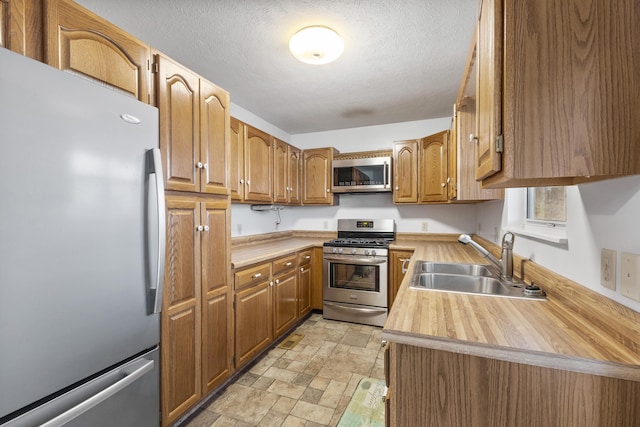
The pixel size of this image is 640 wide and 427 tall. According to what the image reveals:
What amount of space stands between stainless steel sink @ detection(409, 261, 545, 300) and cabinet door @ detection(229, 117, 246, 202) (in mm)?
1672

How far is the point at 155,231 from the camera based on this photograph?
1231 mm

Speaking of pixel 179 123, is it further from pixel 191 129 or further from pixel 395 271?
pixel 395 271

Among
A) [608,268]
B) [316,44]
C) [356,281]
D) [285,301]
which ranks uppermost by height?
[316,44]

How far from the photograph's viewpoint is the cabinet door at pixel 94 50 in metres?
1.03

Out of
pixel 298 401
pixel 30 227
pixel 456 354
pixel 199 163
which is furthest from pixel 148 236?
pixel 298 401

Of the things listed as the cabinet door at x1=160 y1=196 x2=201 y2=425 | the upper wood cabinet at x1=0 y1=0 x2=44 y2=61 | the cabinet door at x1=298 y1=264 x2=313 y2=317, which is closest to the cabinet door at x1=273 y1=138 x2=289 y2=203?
the cabinet door at x1=298 y1=264 x2=313 y2=317

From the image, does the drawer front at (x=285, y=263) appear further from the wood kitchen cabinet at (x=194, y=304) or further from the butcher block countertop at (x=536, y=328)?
the butcher block countertop at (x=536, y=328)

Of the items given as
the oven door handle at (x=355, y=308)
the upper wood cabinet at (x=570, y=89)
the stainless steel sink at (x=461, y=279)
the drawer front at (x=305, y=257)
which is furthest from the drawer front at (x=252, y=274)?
the upper wood cabinet at (x=570, y=89)

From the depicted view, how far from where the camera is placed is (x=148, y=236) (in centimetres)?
121

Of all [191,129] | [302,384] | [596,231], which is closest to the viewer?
[596,231]

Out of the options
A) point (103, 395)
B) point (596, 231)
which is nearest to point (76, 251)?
point (103, 395)

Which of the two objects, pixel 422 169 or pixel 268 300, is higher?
pixel 422 169

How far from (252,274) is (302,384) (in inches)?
35.0

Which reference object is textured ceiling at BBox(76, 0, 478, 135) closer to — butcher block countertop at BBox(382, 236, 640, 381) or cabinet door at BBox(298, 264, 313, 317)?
butcher block countertop at BBox(382, 236, 640, 381)
